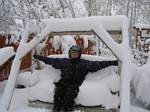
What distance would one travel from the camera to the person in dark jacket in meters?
5.94

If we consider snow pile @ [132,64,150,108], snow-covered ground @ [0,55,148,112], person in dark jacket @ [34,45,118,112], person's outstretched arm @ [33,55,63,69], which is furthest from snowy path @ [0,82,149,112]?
person's outstretched arm @ [33,55,63,69]

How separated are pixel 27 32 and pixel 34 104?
1417mm

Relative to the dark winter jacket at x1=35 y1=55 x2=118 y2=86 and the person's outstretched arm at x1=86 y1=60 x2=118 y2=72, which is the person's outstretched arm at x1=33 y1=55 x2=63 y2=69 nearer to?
the dark winter jacket at x1=35 y1=55 x2=118 y2=86

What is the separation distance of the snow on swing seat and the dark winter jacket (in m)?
0.14

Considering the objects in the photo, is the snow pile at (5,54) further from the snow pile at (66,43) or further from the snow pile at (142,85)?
the snow pile at (66,43)

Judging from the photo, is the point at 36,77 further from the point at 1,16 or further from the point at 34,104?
the point at 1,16

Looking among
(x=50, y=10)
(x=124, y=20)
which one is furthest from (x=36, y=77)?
(x=50, y=10)

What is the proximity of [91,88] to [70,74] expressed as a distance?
68cm

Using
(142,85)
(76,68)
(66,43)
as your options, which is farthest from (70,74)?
(66,43)

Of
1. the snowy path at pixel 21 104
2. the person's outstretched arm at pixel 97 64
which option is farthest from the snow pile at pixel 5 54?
the person's outstretched arm at pixel 97 64

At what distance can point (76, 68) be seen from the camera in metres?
6.66

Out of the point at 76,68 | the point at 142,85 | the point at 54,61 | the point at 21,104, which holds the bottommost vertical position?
the point at 21,104

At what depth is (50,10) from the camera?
9922mm

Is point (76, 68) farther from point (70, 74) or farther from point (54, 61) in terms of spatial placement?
point (54, 61)
